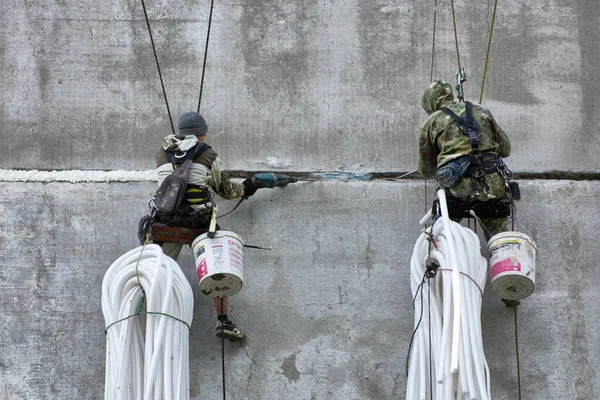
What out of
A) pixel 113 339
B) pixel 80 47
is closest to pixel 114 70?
pixel 80 47

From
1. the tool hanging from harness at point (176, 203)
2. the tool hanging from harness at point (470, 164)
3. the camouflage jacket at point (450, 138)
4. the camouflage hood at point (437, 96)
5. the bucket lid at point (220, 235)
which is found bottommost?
the bucket lid at point (220, 235)

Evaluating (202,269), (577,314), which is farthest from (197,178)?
(577,314)

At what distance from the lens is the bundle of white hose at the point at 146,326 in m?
7.57

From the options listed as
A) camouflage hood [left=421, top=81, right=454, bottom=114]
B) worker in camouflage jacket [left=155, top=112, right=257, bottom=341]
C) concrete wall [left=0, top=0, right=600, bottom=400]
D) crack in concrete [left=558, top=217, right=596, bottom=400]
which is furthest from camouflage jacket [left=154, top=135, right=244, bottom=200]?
crack in concrete [left=558, top=217, right=596, bottom=400]

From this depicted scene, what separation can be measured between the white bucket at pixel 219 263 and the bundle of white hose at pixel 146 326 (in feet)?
0.44

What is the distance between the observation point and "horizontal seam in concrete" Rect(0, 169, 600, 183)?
8.80 m

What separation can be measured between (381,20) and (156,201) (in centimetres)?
226

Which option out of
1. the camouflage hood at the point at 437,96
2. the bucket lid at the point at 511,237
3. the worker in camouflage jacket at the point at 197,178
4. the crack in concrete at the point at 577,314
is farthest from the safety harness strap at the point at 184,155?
the crack in concrete at the point at 577,314

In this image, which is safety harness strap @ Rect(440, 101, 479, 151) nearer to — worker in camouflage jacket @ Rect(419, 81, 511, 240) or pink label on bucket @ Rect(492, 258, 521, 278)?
worker in camouflage jacket @ Rect(419, 81, 511, 240)

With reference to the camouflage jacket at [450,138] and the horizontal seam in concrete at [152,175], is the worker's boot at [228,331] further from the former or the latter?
the camouflage jacket at [450,138]

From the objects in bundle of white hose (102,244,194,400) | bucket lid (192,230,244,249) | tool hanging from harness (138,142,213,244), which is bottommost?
bundle of white hose (102,244,194,400)

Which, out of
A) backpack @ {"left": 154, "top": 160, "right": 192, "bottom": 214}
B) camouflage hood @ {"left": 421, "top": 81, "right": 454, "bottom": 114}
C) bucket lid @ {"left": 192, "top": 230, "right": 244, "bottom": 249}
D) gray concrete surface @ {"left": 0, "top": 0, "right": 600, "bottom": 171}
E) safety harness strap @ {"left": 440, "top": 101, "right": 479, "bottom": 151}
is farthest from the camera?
gray concrete surface @ {"left": 0, "top": 0, "right": 600, "bottom": 171}

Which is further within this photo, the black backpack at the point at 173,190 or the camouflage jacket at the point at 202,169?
the camouflage jacket at the point at 202,169

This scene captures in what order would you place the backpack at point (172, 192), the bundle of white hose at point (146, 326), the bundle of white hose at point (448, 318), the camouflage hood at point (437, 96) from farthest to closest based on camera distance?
1. the camouflage hood at point (437, 96)
2. the backpack at point (172, 192)
3. the bundle of white hose at point (146, 326)
4. the bundle of white hose at point (448, 318)
